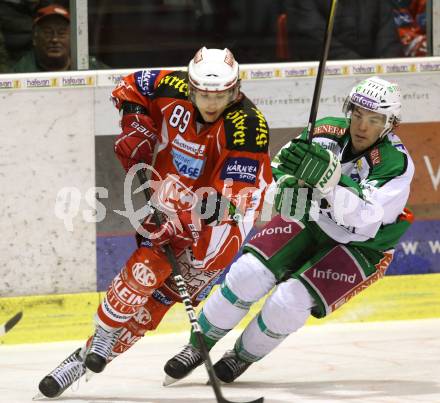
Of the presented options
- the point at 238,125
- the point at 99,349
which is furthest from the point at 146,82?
the point at 99,349

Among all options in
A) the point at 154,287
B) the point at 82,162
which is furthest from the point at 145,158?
the point at 82,162

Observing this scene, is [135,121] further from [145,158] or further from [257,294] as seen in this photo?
[257,294]

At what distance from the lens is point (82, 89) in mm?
6332

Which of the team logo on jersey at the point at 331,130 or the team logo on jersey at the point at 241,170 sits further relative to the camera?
the team logo on jersey at the point at 331,130

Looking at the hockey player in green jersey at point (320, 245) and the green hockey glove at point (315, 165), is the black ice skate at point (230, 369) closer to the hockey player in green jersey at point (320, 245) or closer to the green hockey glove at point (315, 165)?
the hockey player in green jersey at point (320, 245)

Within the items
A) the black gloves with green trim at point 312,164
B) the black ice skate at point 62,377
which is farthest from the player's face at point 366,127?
the black ice skate at point 62,377

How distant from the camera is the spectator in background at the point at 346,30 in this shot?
6.80m

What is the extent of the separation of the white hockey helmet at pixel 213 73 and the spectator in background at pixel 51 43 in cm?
166

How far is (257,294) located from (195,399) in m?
0.51

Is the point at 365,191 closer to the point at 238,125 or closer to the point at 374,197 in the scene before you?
the point at 374,197

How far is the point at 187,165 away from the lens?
16.5 ft

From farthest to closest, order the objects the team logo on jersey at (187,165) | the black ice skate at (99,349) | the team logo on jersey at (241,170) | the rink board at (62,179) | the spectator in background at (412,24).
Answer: the spectator in background at (412,24) < the rink board at (62,179) < the team logo on jersey at (187,165) < the black ice skate at (99,349) < the team logo on jersey at (241,170)

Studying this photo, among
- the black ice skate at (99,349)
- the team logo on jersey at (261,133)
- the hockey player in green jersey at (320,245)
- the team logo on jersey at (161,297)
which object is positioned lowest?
the black ice skate at (99,349)

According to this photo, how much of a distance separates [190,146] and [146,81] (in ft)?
1.17
